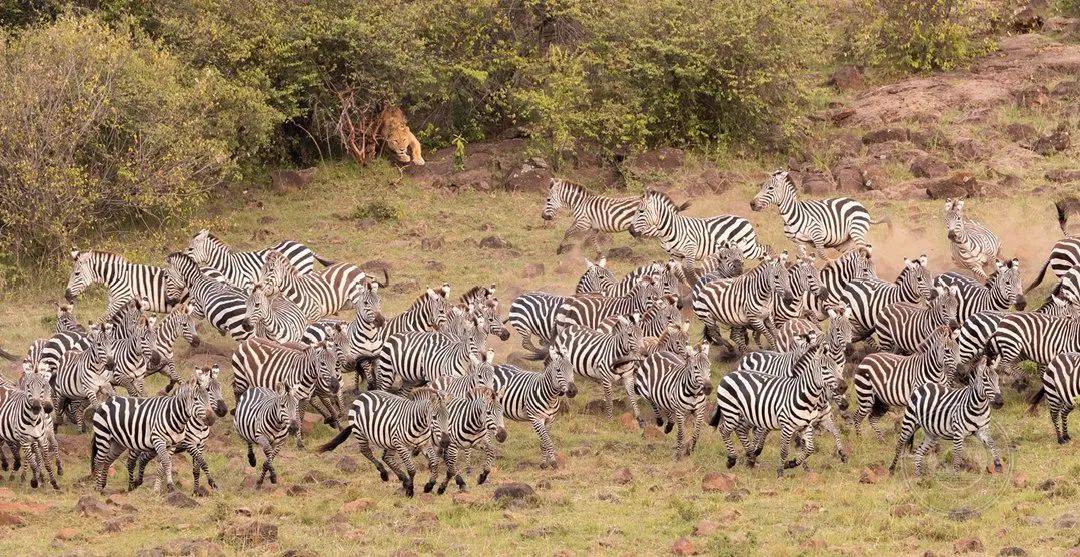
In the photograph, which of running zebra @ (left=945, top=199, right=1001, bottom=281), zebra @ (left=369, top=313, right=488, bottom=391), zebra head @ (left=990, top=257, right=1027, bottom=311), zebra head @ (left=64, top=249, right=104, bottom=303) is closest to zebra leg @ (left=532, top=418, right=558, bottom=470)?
zebra @ (left=369, top=313, right=488, bottom=391)

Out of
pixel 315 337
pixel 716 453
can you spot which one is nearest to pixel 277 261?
pixel 315 337

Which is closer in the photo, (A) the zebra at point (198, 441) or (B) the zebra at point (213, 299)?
(A) the zebra at point (198, 441)

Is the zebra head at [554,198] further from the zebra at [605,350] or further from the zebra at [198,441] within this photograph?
the zebra at [198,441]

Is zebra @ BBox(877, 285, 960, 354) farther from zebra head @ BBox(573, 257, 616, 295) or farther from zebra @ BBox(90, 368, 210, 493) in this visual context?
zebra @ BBox(90, 368, 210, 493)

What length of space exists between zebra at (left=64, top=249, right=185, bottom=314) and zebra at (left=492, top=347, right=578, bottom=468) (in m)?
7.65

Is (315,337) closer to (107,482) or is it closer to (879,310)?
(107,482)

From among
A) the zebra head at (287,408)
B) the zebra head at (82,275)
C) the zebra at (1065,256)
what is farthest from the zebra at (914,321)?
the zebra head at (82,275)

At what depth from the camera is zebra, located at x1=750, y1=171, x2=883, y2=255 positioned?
2494 cm

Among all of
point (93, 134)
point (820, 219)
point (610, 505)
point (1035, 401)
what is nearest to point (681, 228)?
point (820, 219)

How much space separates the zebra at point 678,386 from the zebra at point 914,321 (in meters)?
3.23

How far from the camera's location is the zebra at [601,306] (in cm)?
2005

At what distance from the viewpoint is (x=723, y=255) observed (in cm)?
2247

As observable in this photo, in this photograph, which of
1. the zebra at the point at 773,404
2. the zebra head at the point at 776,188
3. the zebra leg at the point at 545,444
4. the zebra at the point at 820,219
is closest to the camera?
the zebra at the point at 773,404

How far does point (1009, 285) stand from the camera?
65.4 ft
